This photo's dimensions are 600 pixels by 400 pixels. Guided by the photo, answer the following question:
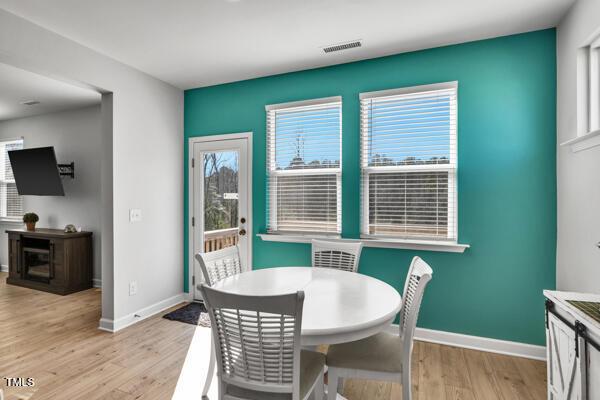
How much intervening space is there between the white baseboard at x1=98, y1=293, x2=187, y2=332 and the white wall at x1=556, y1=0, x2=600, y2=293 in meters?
4.01

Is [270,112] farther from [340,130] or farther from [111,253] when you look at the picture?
[111,253]

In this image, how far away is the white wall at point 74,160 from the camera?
4.75 metres

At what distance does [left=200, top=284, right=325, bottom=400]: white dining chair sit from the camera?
1.25m

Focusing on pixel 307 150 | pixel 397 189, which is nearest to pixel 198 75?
pixel 307 150

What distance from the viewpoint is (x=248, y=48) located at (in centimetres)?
293

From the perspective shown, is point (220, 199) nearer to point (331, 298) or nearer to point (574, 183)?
point (331, 298)

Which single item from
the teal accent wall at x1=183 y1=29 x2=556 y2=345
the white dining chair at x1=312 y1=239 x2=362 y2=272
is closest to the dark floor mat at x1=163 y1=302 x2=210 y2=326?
the white dining chair at x1=312 y1=239 x2=362 y2=272

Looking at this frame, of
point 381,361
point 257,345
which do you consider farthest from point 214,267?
point 381,361

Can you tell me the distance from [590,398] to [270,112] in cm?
332

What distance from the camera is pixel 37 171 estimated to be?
4660 millimetres

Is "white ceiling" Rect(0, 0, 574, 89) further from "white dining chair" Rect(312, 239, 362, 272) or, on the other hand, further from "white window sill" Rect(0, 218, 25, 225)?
"white window sill" Rect(0, 218, 25, 225)

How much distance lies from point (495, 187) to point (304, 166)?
1.85 meters

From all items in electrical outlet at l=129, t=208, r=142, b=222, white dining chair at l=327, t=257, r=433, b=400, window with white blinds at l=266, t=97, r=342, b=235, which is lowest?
white dining chair at l=327, t=257, r=433, b=400

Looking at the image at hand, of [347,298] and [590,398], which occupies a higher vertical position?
[347,298]
